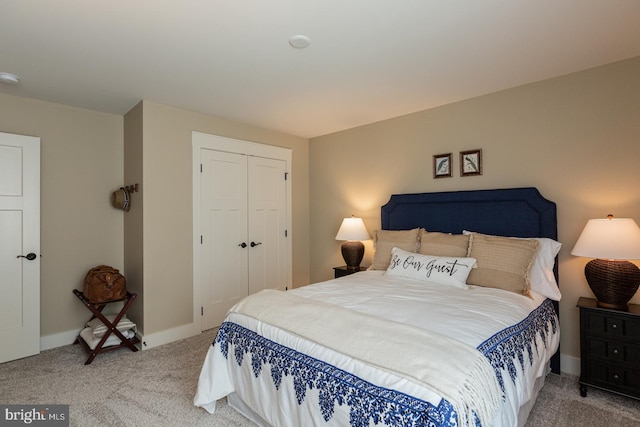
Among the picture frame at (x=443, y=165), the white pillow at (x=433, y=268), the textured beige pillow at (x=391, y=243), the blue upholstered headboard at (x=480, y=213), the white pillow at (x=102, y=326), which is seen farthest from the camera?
the picture frame at (x=443, y=165)

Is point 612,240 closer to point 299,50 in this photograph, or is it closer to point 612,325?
point 612,325

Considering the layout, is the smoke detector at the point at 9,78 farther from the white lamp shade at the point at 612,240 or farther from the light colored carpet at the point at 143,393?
the white lamp shade at the point at 612,240

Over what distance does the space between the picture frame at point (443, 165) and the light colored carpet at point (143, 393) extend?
1.97 m

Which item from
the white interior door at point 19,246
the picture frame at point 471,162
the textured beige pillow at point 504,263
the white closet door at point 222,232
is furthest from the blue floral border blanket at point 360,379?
Result: the white interior door at point 19,246

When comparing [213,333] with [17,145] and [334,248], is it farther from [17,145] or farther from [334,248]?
[17,145]

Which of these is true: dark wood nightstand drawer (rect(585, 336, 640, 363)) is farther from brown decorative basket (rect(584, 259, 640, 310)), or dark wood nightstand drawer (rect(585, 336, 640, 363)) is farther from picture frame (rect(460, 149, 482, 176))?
picture frame (rect(460, 149, 482, 176))

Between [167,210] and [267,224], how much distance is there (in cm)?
130

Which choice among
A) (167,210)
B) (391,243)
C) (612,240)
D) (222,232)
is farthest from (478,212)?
(167,210)

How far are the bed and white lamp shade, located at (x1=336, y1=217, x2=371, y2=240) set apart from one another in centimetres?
56

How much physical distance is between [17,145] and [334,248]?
11.6ft

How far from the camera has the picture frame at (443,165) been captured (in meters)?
3.34

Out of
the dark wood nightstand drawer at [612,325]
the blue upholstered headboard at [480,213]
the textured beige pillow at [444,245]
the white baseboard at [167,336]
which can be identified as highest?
the blue upholstered headboard at [480,213]

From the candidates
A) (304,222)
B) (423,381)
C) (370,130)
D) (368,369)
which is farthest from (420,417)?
(304,222)

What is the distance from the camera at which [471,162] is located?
126 inches
